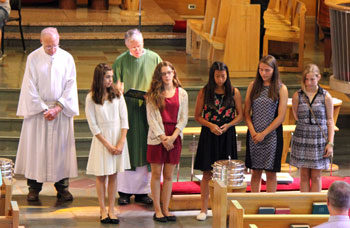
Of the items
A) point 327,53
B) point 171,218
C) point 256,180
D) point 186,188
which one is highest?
point 327,53

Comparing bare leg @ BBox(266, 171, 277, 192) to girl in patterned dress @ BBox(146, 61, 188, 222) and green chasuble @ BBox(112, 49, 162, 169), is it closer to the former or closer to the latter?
girl in patterned dress @ BBox(146, 61, 188, 222)

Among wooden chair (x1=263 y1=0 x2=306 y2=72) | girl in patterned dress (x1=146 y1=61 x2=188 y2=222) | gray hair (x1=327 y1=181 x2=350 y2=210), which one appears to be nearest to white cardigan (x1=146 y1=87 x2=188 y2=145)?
girl in patterned dress (x1=146 y1=61 x2=188 y2=222)

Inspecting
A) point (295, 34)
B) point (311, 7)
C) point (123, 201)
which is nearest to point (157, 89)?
point (123, 201)

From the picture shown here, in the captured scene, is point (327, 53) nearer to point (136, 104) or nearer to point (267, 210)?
point (136, 104)

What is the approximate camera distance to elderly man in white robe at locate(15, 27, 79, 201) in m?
6.24

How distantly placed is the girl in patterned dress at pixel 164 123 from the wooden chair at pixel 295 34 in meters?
3.74

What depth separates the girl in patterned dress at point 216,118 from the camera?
5.90 metres

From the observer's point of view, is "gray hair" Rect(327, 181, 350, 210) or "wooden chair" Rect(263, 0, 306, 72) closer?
"gray hair" Rect(327, 181, 350, 210)

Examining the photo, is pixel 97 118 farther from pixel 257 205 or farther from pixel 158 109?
pixel 257 205

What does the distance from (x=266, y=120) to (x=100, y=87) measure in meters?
1.43

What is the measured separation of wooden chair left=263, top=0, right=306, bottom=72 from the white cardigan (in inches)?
148

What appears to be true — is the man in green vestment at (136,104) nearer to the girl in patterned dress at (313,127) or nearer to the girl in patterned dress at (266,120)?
the girl in patterned dress at (266,120)

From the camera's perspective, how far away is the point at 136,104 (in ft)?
20.7

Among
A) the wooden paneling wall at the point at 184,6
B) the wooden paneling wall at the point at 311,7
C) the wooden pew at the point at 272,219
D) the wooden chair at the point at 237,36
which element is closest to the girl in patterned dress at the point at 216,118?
the wooden pew at the point at 272,219
